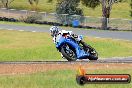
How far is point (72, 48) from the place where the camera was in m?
12.7

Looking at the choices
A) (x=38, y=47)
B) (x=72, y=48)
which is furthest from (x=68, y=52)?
(x=38, y=47)

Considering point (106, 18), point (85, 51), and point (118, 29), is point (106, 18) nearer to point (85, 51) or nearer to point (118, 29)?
point (118, 29)

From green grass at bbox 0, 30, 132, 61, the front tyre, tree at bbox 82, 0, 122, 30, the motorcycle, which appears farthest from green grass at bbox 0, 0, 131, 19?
the front tyre

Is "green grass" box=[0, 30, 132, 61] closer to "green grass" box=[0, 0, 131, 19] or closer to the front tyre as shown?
the front tyre

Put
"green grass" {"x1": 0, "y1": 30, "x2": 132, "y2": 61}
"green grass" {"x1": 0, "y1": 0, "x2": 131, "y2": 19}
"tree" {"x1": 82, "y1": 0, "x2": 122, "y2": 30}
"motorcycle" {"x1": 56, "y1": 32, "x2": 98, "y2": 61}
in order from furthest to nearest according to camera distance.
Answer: "green grass" {"x1": 0, "y1": 0, "x2": 131, "y2": 19} < "tree" {"x1": 82, "y1": 0, "x2": 122, "y2": 30} < "green grass" {"x1": 0, "y1": 30, "x2": 132, "y2": 61} < "motorcycle" {"x1": 56, "y1": 32, "x2": 98, "y2": 61}

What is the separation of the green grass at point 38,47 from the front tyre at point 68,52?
16293 mm

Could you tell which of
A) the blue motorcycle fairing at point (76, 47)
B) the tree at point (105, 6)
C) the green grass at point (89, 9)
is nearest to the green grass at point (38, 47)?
the tree at point (105, 6)

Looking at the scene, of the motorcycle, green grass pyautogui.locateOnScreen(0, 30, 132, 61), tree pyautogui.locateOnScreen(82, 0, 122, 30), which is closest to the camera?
the motorcycle

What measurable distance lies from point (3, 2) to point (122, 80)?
7339 cm

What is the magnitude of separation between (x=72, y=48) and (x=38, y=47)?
2083 cm

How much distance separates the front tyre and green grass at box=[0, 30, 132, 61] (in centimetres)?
1629

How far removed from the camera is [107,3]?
5631 cm

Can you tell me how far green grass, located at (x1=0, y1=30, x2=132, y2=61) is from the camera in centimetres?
3052

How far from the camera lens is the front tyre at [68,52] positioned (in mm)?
12258
